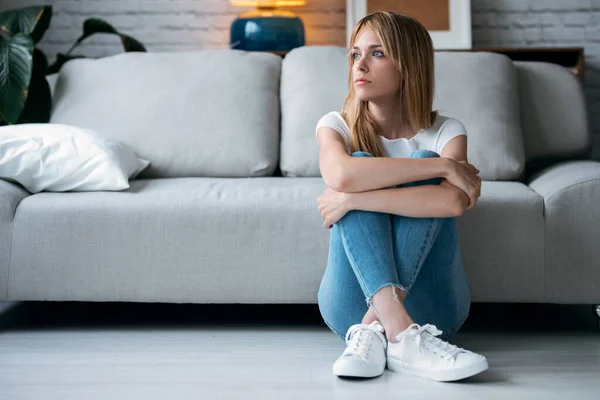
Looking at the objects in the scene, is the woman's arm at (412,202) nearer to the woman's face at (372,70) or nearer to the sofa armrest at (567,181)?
the woman's face at (372,70)

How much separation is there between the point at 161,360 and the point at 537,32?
7.89ft

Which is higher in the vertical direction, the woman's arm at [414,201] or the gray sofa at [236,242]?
the woman's arm at [414,201]

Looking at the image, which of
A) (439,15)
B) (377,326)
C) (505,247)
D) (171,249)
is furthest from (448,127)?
(439,15)

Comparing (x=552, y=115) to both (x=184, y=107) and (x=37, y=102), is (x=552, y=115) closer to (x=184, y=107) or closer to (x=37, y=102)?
(x=184, y=107)

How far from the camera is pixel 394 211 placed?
1.55m

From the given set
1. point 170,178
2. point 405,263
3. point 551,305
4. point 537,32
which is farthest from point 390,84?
point 537,32

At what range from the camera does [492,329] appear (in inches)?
78.5

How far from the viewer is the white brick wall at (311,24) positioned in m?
3.30

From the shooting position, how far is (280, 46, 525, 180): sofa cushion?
2.28 m

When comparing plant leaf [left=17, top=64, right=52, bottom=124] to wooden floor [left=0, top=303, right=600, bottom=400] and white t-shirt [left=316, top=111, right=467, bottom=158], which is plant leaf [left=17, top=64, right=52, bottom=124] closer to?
wooden floor [left=0, top=303, right=600, bottom=400]

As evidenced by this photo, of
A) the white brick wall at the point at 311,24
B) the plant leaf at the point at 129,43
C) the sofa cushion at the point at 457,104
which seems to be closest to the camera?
the sofa cushion at the point at 457,104

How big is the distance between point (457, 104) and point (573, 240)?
65 cm

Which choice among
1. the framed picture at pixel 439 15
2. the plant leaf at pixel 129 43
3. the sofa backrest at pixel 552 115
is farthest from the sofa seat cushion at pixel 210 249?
the framed picture at pixel 439 15

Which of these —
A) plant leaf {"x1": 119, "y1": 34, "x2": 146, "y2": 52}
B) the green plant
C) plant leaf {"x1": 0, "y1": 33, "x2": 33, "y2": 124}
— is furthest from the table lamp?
plant leaf {"x1": 0, "y1": 33, "x2": 33, "y2": 124}
